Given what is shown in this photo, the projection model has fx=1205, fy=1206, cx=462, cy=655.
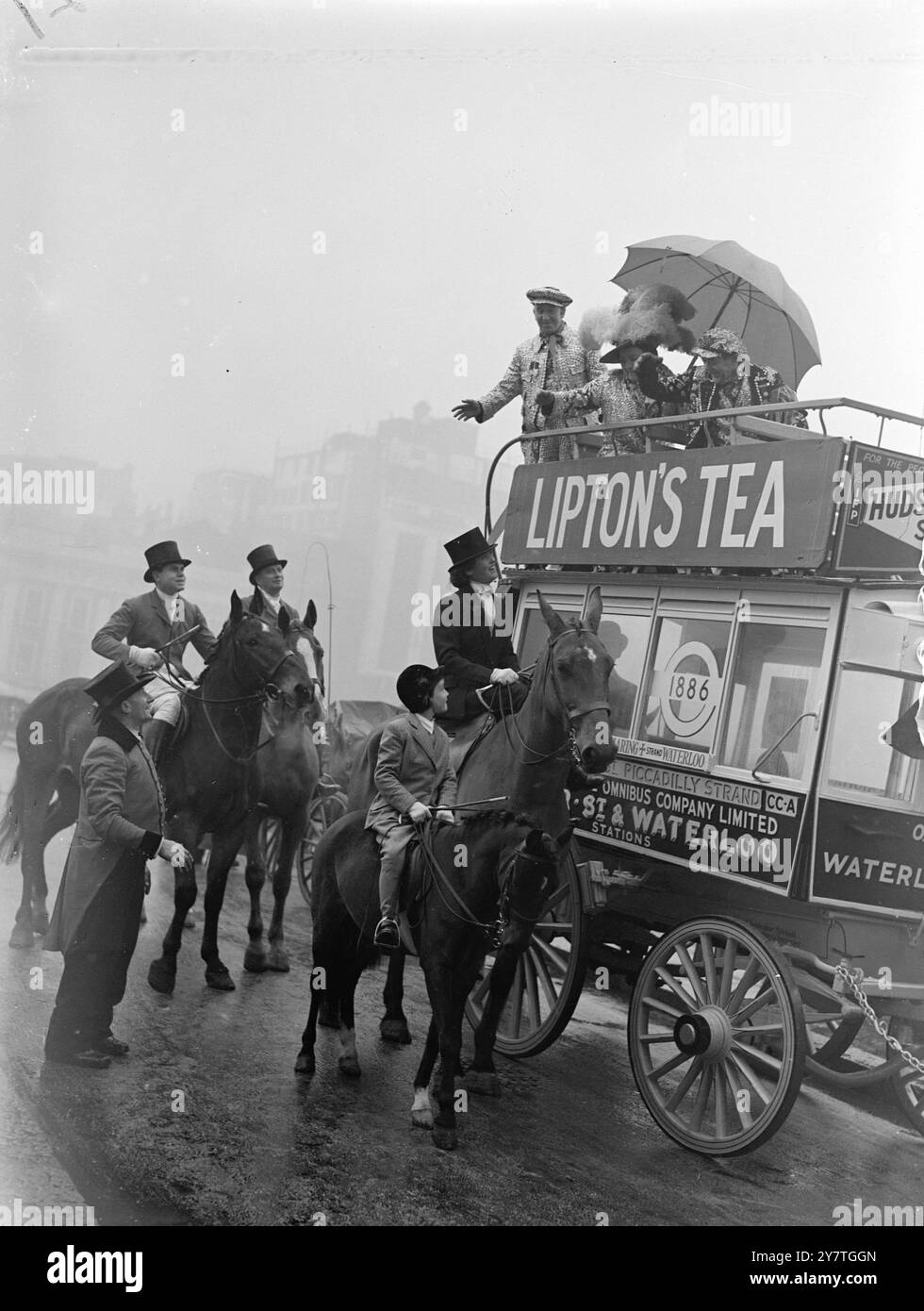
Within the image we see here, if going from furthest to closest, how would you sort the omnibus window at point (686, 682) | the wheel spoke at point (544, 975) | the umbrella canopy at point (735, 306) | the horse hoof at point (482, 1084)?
the umbrella canopy at point (735, 306) < the wheel spoke at point (544, 975) < the horse hoof at point (482, 1084) < the omnibus window at point (686, 682)

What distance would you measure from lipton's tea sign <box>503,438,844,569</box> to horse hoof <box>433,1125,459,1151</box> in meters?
3.02

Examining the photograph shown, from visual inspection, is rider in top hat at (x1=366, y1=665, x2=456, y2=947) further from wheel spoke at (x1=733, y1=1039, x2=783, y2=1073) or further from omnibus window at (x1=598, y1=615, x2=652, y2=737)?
wheel spoke at (x1=733, y1=1039, x2=783, y2=1073)

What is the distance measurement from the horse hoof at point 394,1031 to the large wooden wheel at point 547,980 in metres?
0.40

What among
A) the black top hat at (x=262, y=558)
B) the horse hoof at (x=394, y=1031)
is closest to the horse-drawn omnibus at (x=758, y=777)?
the horse hoof at (x=394, y=1031)

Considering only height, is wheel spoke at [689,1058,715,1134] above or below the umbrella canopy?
below

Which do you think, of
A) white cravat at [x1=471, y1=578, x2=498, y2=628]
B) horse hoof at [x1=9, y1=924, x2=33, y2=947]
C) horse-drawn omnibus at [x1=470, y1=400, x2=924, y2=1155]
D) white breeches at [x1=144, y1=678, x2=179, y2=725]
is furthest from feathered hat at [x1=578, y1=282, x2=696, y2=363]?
horse hoof at [x1=9, y1=924, x2=33, y2=947]

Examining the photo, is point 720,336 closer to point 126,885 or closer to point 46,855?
point 126,885

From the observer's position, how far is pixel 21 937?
8.08m

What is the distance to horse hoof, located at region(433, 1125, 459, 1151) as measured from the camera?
5.50 m

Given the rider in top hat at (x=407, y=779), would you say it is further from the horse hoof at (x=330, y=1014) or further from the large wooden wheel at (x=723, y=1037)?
the large wooden wheel at (x=723, y=1037)

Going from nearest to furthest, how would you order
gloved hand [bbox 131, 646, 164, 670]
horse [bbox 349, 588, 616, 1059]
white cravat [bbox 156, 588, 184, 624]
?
1. horse [bbox 349, 588, 616, 1059]
2. gloved hand [bbox 131, 646, 164, 670]
3. white cravat [bbox 156, 588, 184, 624]

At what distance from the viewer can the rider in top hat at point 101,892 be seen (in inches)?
235
